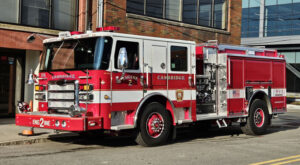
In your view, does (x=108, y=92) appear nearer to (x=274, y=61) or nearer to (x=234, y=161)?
(x=234, y=161)

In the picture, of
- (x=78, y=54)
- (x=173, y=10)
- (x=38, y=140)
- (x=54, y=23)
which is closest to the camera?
(x=78, y=54)

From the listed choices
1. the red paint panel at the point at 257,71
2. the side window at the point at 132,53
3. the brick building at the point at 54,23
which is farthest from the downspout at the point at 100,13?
the side window at the point at 132,53

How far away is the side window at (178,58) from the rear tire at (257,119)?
10.1ft

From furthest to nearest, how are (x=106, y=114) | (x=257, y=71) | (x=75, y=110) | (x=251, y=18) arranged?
(x=251, y=18)
(x=257, y=71)
(x=106, y=114)
(x=75, y=110)

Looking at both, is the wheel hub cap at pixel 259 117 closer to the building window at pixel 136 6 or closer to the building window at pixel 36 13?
the building window at pixel 136 6

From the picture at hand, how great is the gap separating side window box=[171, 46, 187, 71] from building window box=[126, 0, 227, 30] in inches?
241

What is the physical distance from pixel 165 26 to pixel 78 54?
8543 mm

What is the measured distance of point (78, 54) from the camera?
8789 mm

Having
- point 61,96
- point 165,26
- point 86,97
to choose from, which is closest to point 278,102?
point 165,26

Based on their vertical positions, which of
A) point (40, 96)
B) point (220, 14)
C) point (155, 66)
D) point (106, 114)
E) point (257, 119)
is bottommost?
point (257, 119)

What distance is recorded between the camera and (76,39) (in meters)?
8.95

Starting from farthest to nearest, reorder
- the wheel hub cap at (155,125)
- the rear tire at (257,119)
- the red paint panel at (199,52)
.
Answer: the rear tire at (257,119), the red paint panel at (199,52), the wheel hub cap at (155,125)

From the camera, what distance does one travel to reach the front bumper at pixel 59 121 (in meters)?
8.02

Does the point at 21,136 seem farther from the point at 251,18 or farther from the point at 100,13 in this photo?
the point at 251,18
